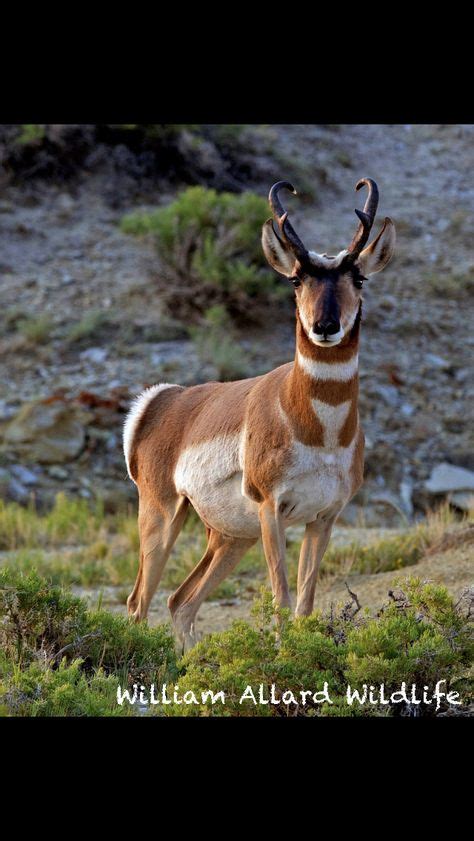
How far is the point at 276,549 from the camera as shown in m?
6.67

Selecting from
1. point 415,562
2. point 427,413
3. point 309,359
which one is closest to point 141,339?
point 427,413

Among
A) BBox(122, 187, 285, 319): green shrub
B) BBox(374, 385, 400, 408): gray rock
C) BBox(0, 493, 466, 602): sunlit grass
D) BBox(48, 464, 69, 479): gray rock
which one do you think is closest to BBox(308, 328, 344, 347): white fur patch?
BBox(0, 493, 466, 602): sunlit grass

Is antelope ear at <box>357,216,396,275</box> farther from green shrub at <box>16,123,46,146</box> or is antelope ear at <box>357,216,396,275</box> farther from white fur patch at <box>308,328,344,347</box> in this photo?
green shrub at <box>16,123,46,146</box>

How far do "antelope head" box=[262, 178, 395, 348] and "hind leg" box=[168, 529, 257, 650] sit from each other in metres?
2.02

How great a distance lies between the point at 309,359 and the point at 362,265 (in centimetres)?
60

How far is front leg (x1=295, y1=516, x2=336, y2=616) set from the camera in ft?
22.9

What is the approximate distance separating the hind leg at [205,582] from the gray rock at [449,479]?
7.04 metres

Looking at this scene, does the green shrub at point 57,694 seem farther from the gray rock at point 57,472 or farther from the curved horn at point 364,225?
the gray rock at point 57,472

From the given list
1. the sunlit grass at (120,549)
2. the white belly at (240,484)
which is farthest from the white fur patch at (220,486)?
the sunlit grass at (120,549)

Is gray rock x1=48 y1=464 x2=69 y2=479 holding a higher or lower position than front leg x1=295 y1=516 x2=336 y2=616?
lower

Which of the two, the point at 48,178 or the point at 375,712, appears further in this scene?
the point at 48,178

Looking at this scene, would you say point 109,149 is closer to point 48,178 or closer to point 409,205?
point 48,178

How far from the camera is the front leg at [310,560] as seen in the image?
275 inches

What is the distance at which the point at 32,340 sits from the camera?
17219mm
